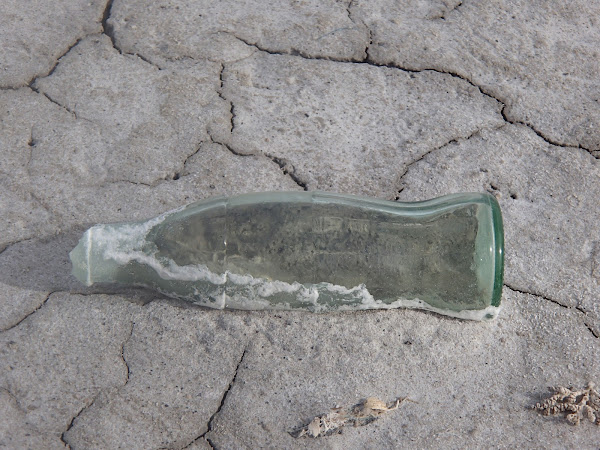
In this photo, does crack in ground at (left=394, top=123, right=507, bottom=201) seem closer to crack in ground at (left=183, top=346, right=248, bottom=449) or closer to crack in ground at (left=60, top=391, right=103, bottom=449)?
crack in ground at (left=183, top=346, right=248, bottom=449)

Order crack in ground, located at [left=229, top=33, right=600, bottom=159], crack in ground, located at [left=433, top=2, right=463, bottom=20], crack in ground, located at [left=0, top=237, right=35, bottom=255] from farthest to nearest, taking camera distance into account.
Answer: crack in ground, located at [left=433, top=2, right=463, bottom=20] → crack in ground, located at [left=229, top=33, right=600, bottom=159] → crack in ground, located at [left=0, top=237, right=35, bottom=255]

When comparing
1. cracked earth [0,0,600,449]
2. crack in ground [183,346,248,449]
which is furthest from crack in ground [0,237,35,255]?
crack in ground [183,346,248,449]

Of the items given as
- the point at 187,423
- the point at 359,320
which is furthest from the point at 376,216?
the point at 187,423

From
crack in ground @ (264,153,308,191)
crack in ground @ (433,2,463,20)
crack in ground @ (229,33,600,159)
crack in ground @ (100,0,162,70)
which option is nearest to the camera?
crack in ground @ (264,153,308,191)

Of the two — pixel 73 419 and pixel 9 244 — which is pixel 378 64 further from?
pixel 73 419

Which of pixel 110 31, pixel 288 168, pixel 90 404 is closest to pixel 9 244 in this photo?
pixel 90 404

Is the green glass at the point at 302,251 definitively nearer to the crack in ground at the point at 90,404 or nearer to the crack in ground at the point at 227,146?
the crack in ground at the point at 90,404

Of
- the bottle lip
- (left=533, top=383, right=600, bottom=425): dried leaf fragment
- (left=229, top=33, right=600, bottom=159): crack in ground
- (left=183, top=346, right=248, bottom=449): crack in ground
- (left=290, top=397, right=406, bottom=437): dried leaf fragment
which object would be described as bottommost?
(left=183, top=346, right=248, bottom=449): crack in ground

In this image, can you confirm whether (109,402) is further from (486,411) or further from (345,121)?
(345,121)
